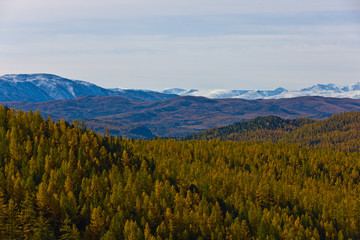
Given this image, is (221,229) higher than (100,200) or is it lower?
lower

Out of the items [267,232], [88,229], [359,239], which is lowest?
[359,239]

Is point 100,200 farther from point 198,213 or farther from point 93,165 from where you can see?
point 93,165

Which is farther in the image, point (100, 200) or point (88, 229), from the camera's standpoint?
point (100, 200)

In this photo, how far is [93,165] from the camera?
19462 centimetres

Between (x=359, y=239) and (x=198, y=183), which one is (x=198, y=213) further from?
(x=359, y=239)

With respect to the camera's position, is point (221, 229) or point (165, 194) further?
point (165, 194)

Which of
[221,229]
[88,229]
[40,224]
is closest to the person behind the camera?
[40,224]

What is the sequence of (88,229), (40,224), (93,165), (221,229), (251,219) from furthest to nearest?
1. (93,165)
2. (251,219)
3. (221,229)
4. (88,229)
5. (40,224)

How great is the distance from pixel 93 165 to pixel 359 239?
132364 mm

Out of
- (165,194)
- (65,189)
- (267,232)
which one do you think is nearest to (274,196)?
(267,232)

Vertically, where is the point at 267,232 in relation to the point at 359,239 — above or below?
above

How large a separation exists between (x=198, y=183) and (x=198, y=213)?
53.4m

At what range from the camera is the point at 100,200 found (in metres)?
142

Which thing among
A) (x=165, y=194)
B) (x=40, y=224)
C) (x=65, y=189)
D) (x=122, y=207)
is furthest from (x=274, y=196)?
(x=40, y=224)
